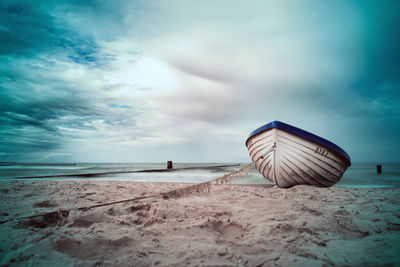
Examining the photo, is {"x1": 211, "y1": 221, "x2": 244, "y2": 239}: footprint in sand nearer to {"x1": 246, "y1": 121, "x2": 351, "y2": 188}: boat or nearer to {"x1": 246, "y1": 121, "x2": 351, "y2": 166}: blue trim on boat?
{"x1": 246, "y1": 121, "x2": 351, "y2": 188}: boat

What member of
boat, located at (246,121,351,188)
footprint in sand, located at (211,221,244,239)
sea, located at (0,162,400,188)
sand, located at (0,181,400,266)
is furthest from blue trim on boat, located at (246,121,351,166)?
footprint in sand, located at (211,221,244,239)

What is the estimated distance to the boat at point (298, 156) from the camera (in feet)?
17.4

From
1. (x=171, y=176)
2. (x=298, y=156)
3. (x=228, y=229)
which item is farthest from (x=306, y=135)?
(x=171, y=176)

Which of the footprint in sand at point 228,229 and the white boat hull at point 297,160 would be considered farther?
the white boat hull at point 297,160

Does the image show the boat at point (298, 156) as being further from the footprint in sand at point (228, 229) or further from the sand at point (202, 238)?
the footprint in sand at point (228, 229)

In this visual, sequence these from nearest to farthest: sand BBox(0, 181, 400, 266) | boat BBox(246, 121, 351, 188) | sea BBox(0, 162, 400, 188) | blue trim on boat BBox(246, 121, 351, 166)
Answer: sand BBox(0, 181, 400, 266)
blue trim on boat BBox(246, 121, 351, 166)
boat BBox(246, 121, 351, 188)
sea BBox(0, 162, 400, 188)

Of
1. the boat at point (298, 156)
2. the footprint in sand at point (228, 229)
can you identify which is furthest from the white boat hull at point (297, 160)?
the footprint in sand at point (228, 229)

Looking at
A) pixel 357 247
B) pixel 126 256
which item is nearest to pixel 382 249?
pixel 357 247

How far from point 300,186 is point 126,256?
5481 mm

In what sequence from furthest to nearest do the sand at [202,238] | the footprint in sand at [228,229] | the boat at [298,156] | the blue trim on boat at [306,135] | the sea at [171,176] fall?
the sea at [171,176] < the boat at [298,156] < the blue trim on boat at [306,135] < the footprint in sand at [228,229] < the sand at [202,238]

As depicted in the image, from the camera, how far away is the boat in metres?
5.32

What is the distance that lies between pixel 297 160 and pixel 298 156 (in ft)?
0.47

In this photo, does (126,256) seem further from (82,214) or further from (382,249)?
(382,249)

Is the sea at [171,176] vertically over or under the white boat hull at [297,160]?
under
